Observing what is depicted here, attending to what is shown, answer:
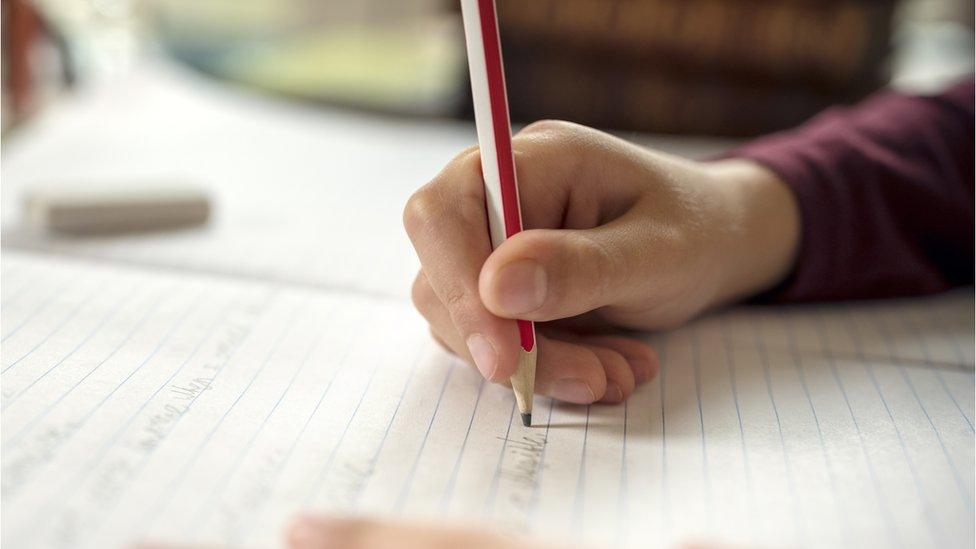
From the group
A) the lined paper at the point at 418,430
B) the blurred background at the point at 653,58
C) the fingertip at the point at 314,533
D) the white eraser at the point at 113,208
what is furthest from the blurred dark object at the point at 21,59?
the fingertip at the point at 314,533

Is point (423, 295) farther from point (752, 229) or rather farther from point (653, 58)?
point (653, 58)

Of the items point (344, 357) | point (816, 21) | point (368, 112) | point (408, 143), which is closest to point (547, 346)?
point (344, 357)

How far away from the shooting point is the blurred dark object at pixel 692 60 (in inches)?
41.6

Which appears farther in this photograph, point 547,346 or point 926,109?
point 926,109

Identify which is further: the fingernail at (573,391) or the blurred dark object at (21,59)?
the blurred dark object at (21,59)

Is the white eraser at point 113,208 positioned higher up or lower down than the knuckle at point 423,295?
lower down

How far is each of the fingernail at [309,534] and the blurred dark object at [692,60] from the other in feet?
3.03

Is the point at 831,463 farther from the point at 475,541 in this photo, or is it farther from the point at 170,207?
the point at 170,207

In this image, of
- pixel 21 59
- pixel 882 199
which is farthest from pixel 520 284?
pixel 21 59

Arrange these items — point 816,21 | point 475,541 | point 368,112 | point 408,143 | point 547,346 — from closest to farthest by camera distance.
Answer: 1. point 475,541
2. point 547,346
3. point 408,143
4. point 368,112
5. point 816,21

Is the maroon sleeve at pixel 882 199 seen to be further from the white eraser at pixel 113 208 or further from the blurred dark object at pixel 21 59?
the blurred dark object at pixel 21 59

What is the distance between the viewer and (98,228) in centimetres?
57

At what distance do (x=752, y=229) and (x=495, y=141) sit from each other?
20 centimetres

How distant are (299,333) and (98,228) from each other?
22cm
